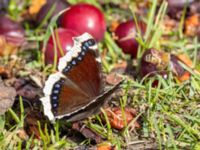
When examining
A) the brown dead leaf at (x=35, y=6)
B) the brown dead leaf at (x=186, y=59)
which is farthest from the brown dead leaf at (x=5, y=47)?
the brown dead leaf at (x=186, y=59)

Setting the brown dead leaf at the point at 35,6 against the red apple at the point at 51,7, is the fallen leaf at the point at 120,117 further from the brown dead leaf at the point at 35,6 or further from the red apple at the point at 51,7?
the brown dead leaf at the point at 35,6

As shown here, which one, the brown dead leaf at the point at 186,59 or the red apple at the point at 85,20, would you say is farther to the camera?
the red apple at the point at 85,20

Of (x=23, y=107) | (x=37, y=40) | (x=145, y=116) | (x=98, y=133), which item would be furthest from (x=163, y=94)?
(x=37, y=40)

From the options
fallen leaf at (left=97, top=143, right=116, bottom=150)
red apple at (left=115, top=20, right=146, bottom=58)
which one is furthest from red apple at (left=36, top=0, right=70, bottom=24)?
fallen leaf at (left=97, top=143, right=116, bottom=150)

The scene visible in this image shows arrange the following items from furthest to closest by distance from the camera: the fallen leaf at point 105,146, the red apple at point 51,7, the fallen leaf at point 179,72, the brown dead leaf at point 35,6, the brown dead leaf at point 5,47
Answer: the brown dead leaf at point 35,6, the red apple at point 51,7, the brown dead leaf at point 5,47, the fallen leaf at point 179,72, the fallen leaf at point 105,146

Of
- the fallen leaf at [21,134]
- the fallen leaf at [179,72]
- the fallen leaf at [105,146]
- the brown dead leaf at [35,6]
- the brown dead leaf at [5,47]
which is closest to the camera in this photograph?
the fallen leaf at [105,146]

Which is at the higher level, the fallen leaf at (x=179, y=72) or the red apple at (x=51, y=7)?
the red apple at (x=51, y=7)

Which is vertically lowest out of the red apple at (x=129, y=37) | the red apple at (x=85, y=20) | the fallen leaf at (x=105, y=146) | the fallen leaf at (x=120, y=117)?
the fallen leaf at (x=105, y=146)
